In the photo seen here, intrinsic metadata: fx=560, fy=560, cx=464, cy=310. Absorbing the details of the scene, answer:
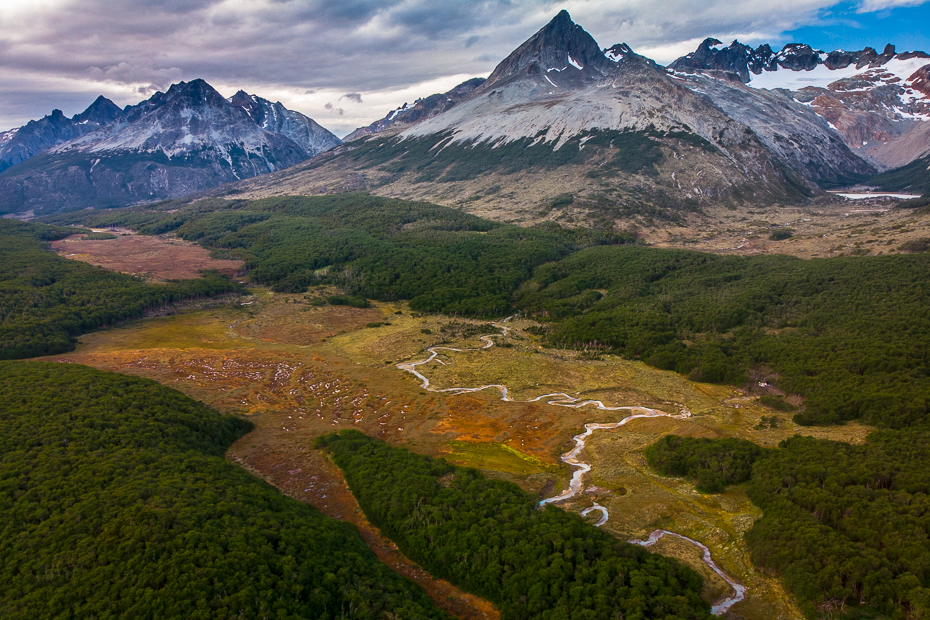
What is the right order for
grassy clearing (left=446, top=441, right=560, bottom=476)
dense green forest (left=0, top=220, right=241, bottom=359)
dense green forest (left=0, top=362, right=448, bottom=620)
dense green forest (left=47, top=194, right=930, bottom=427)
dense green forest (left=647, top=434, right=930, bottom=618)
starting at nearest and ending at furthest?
1. dense green forest (left=0, top=362, right=448, bottom=620)
2. dense green forest (left=647, top=434, right=930, bottom=618)
3. grassy clearing (left=446, top=441, right=560, bottom=476)
4. dense green forest (left=47, top=194, right=930, bottom=427)
5. dense green forest (left=0, top=220, right=241, bottom=359)

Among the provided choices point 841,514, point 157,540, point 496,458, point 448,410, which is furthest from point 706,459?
point 157,540

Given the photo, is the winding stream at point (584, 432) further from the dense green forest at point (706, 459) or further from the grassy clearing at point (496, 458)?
the dense green forest at point (706, 459)

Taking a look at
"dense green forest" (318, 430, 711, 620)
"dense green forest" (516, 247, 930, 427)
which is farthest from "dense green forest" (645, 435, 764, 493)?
"dense green forest" (516, 247, 930, 427)

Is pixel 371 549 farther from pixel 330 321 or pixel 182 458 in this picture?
pixel 330 321

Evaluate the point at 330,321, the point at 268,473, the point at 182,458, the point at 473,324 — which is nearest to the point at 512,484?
the point at 268,473

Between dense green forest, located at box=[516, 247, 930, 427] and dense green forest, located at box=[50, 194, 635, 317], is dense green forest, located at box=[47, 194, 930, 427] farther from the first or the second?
dense green forest, located at box=[50, 194, 635, 317]

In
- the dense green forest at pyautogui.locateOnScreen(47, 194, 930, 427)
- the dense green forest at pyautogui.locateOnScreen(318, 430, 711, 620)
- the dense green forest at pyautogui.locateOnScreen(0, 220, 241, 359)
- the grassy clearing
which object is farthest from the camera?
the dense green forest at pyautogui.locateOnScreen(0, 220, 241, 359)

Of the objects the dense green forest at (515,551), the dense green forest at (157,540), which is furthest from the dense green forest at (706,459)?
the dense green forest at (157,540)

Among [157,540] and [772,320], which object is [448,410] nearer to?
[157,540]
